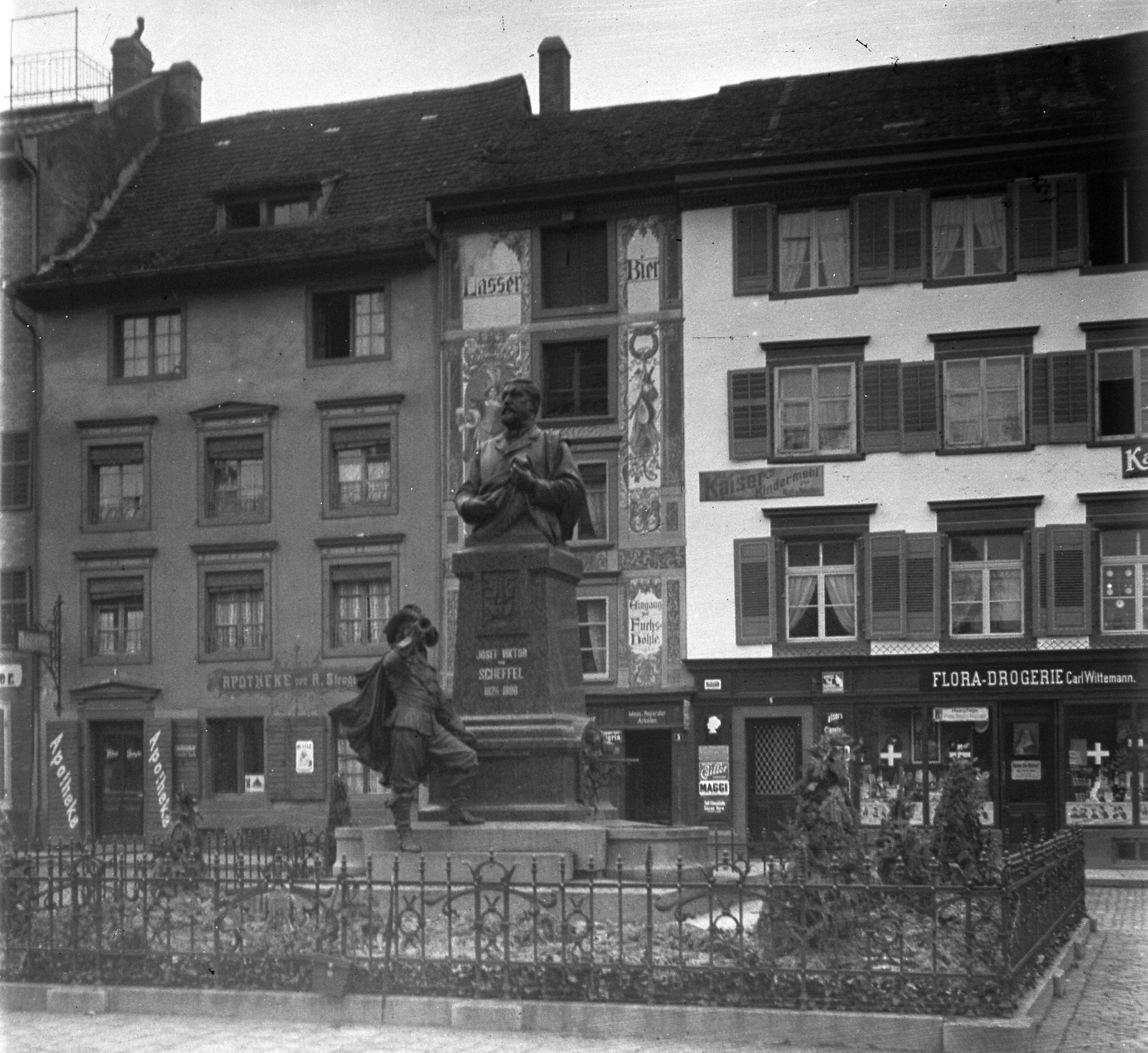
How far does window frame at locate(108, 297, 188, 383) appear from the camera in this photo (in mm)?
38094

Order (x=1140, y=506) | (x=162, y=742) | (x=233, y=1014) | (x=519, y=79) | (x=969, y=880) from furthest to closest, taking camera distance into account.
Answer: (x=519, y=79), (x=162, y=742), (x=1140, y=506), (x=969, y=880), (x=233, y=1014)

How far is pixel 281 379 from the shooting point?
1469 inches

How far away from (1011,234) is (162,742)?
1884 cm

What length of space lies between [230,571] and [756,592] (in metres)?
10.7

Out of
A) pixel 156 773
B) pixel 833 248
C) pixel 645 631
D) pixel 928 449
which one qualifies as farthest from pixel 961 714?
pixel 156 773

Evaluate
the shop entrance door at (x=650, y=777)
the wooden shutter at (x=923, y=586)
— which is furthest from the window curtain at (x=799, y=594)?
the shop entrance door at (x=650, y=777)

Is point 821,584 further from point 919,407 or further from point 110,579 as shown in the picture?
point 110,579

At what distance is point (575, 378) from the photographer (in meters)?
35.6

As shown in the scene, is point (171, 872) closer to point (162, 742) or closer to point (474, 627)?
point (474, 627)

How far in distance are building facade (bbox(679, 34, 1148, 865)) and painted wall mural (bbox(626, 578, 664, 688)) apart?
2.58ft

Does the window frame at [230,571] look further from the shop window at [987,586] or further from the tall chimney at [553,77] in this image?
the shop window at [987,586]

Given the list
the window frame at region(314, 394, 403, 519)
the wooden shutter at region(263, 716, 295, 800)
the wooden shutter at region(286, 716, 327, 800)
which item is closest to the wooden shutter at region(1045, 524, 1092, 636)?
the window frame at region(314, 394, 403, 519)

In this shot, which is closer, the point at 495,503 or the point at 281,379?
the point at 495,503

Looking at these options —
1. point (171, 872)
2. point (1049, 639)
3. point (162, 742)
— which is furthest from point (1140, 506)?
point (171, 872)
